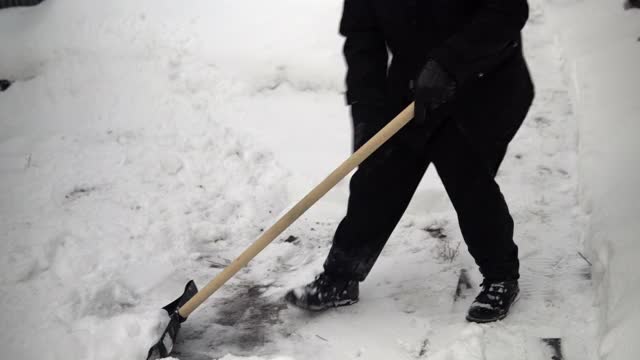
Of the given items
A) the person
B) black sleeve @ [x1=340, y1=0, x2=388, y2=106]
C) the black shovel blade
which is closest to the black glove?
the person

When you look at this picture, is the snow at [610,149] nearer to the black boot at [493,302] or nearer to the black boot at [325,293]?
the black boot at [493,302]

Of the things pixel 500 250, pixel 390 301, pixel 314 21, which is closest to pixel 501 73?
pixel 500 250

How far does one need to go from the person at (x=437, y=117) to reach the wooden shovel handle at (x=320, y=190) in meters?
0.08

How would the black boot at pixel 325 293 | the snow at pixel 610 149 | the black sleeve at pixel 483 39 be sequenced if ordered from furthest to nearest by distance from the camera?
the black boot at pixel 325 293 → the snow at pixel 610 149 → the black sleeve at pixel 483 39

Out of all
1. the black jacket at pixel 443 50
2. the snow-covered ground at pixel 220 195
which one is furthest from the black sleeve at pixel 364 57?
the snow-covered ground at pixel 220 195

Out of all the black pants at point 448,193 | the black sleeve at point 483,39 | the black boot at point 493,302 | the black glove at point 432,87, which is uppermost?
the black sleeve at point 483,39

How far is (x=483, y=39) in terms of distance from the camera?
2.22 meters

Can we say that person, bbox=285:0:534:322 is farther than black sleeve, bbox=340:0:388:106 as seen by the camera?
No

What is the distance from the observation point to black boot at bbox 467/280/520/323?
2652 mm

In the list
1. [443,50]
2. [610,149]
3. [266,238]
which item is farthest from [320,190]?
[610,149]

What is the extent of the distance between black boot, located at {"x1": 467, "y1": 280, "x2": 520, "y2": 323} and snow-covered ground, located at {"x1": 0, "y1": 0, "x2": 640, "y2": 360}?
48mm

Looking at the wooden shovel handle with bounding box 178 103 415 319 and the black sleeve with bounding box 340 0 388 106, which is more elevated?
the black sleeve with bounding box 340 0 388 106

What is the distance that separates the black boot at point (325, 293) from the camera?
9.39ft

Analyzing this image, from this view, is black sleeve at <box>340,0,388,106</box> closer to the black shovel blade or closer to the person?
the person
